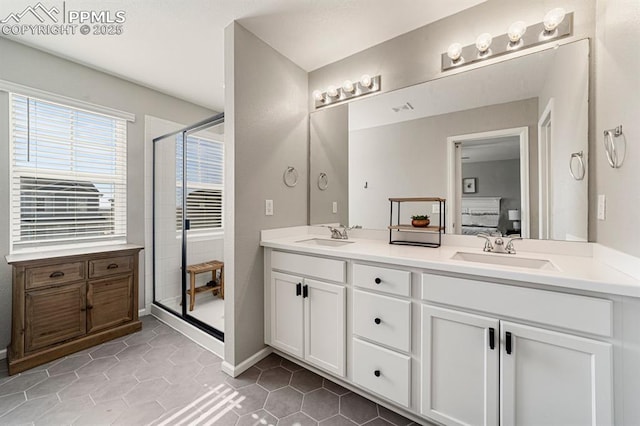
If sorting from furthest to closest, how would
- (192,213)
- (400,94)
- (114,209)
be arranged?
(192,213), (114,209), (400,94)

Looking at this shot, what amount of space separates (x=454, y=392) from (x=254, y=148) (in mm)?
1941

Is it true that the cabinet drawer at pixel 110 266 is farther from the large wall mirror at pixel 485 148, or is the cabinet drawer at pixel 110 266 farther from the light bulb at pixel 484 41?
the light bulb at pixel 484 41

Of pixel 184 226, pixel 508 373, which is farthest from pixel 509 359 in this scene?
pixel 184 226

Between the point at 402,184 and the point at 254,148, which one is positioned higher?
the point at 254,148

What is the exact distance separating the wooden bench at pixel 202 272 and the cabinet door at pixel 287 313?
3.96 feet

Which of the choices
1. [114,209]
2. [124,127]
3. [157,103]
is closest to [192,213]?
[114,209]

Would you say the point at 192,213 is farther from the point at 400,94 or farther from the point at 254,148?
the point at 400,94

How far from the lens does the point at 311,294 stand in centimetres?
182

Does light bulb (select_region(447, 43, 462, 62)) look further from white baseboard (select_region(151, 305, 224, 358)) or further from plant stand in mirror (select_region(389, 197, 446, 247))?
white baseboard (select_region(151, 305, 224, 358))

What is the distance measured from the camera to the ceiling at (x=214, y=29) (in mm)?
1732

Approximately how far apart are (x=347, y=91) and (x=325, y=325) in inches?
74.3

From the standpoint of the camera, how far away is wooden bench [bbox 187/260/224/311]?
2.77 m

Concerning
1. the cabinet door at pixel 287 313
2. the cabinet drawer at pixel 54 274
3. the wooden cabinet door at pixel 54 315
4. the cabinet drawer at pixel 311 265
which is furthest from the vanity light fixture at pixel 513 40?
the wooden cabinet door at pixel 54 315

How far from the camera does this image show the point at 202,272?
9.64 feet
